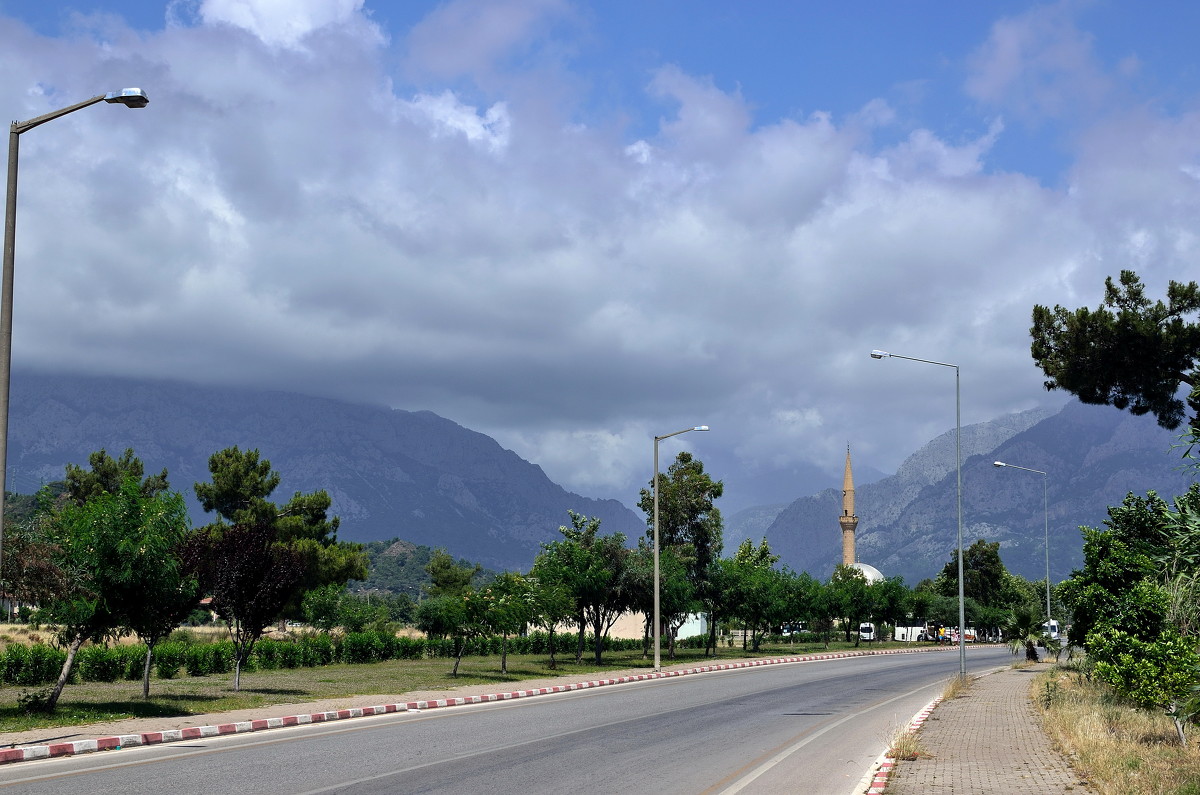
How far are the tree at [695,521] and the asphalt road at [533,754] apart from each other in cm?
3239

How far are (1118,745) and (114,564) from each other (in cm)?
1919

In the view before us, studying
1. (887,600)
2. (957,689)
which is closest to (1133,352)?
(957,689)

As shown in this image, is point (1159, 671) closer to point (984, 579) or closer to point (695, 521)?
point (695, 521)

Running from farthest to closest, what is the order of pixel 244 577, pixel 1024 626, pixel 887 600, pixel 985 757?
1. pixel 887 600
2. pixel 1024 626
3. pixel 244 577
4. pixel 985 757

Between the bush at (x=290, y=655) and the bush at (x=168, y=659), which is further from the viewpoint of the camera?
the bush at (x=290, y=655)

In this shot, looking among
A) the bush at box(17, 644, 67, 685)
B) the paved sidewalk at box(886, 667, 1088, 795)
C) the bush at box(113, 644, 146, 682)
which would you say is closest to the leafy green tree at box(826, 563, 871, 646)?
the bush at box(113, 644, 146, 682)

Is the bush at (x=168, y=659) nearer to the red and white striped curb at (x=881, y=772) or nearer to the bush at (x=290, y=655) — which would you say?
→ the bush at (x=290, y=655)

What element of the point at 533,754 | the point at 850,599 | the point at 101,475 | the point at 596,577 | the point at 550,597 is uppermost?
the point at 101,475

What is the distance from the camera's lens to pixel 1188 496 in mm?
22203

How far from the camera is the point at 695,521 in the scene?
62062 millimetres

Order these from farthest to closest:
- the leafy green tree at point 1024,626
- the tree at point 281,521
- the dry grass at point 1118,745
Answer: the tree at point 281,521
the leafy green tree at point 1024,626
the dry grass at point 1118,745

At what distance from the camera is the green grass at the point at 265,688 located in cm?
2241

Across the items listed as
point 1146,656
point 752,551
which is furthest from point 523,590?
point 752,551

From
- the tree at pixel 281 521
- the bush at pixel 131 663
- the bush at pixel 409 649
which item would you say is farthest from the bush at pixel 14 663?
the bush at pixel 409 649
